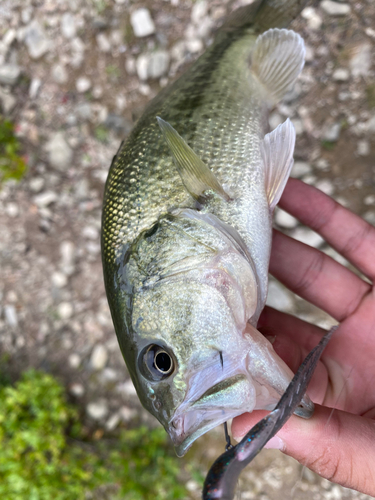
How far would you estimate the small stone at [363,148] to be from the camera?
257 centimetres

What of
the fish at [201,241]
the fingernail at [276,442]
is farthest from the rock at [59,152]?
the fingernail at [276,442]

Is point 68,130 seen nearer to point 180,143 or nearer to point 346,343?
point 180,143

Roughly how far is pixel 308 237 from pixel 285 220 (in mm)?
228

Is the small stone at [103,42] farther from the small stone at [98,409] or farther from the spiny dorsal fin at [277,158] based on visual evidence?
the small stone at [98,409]

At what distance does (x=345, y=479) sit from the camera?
125 centimetres

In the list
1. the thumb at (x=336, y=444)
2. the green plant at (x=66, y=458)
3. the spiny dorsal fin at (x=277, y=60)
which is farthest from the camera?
the green plant at (x=66, y=458)

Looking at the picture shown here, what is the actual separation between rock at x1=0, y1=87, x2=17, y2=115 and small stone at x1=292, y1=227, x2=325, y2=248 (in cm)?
305

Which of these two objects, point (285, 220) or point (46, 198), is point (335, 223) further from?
point (46, 198)

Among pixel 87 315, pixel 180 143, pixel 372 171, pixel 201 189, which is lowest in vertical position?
pixel 87 315

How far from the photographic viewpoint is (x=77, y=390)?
10.9ft

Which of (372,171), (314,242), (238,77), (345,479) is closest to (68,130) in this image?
(238,77)

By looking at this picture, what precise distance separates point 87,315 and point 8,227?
123 cm

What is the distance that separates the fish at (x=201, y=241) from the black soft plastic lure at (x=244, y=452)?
0.44ft

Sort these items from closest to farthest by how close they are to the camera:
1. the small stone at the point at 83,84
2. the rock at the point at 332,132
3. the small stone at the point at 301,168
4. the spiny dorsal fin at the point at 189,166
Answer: the spiny dorsal fin at the point at 189,166 → the rock at the point at 332,132 → the small stone at the point at 301,168 → the small stone at the point at 83,84
